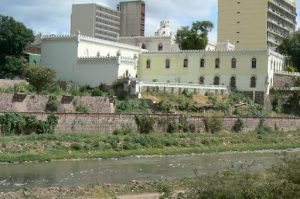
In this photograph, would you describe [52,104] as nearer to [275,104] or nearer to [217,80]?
[217,80]

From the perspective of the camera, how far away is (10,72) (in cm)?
5816

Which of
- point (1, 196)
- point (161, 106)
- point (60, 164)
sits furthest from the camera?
point (161, 106)

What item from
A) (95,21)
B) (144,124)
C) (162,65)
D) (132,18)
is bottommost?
(144,124)

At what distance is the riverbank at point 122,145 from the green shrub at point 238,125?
164cm

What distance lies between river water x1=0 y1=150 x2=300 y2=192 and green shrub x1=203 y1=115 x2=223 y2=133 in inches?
429

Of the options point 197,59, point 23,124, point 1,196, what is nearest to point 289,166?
point 1,196

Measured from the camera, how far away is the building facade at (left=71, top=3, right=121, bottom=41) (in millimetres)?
126581

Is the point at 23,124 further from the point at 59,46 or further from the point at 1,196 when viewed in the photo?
the point at 59,46

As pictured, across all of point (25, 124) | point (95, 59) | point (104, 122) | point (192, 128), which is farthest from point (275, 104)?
point (25, 124)

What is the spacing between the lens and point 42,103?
44.8m

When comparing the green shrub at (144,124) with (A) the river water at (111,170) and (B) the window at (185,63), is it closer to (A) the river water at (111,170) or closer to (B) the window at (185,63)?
(A) the river water at (111,170)

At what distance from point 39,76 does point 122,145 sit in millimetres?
14038

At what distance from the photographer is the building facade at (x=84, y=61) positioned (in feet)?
190

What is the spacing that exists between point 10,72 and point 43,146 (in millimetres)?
25108
